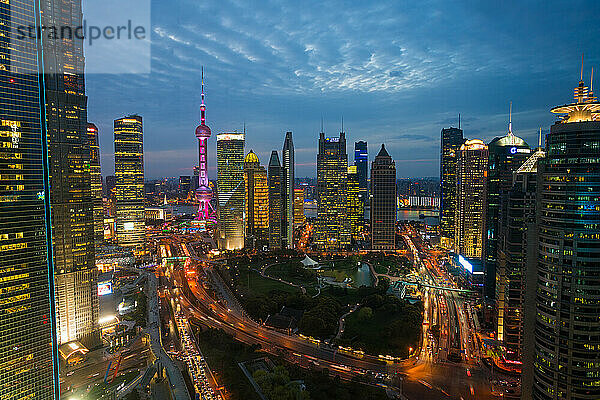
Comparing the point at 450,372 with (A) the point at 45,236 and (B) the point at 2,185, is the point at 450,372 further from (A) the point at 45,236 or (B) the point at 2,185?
(B) the point at 2,185

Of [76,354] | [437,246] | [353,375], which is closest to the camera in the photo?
[353,375]

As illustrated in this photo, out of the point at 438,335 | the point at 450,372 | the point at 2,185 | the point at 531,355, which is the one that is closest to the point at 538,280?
the point at 531,355

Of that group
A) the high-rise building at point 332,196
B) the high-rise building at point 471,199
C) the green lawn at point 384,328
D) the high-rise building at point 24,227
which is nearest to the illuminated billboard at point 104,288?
the high-rise building at point 24,227

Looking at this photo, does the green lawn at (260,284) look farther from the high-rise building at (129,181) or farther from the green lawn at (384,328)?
the high-rise building at (129,181)

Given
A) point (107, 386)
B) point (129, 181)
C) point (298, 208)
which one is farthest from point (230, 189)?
point (107, 386)

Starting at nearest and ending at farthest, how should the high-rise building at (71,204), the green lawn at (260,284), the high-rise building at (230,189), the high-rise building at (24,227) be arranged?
1. the high-rise building at (24,227)
2. the high-rise building at (71,204)
3. the green lawn at (260,284)
4. the high-rise building at (230,189)

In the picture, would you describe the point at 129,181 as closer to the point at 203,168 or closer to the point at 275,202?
the point at 203,168

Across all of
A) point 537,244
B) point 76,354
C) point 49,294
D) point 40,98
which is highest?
point 40,98
